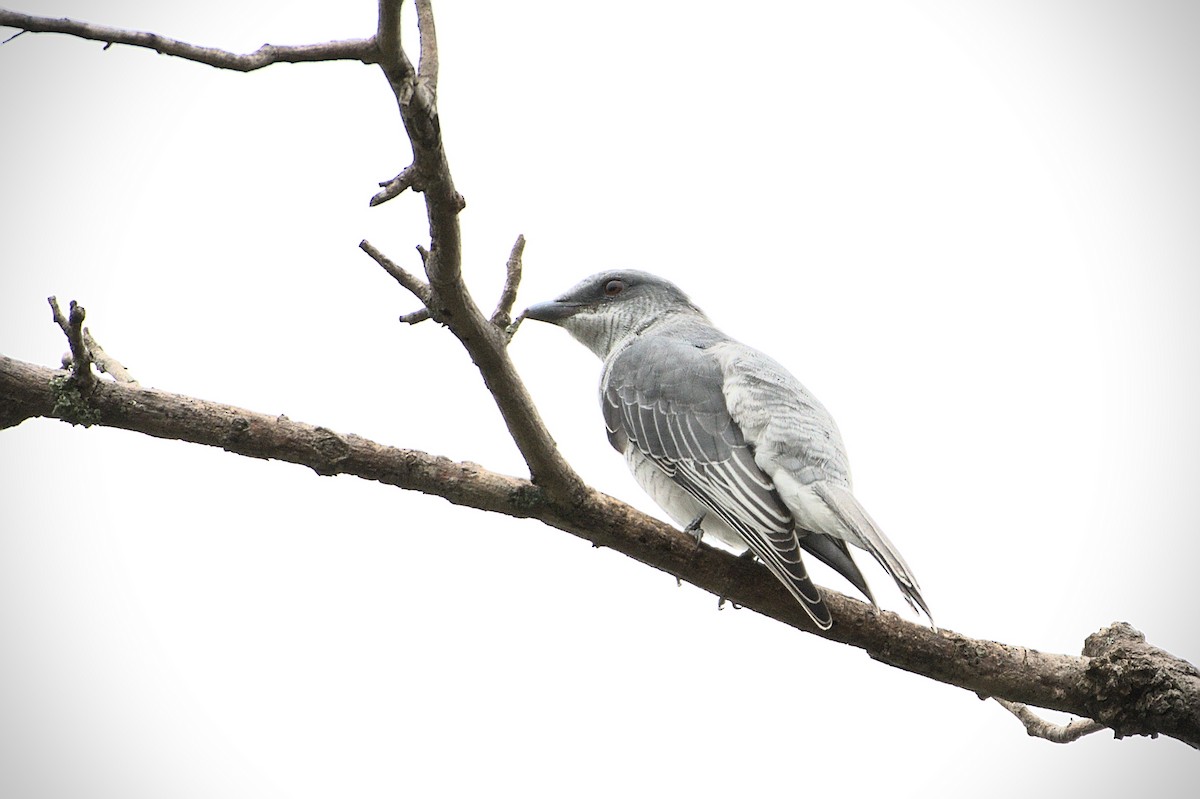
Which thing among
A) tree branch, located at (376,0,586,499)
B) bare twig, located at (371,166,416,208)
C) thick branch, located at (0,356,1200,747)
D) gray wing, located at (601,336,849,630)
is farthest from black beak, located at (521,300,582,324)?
bare twig, located at (371,166,416,208)

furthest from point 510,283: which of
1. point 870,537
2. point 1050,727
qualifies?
point 1050,727

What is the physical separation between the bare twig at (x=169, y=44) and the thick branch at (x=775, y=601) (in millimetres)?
1312

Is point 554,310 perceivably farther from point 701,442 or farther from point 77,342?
point 77,342

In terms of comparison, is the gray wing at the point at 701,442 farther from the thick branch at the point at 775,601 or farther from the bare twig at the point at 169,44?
the bare twig at the point at 169,44

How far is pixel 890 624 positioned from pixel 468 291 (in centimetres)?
221

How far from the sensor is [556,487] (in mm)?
3695

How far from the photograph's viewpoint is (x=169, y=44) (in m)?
2.55

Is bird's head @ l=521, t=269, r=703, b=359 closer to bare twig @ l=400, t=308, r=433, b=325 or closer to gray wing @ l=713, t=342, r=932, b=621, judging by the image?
gray wing @ l=713, t=342, r=932, b=621

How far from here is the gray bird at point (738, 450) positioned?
3945 millimetres

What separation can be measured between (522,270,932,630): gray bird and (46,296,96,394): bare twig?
2453 mm

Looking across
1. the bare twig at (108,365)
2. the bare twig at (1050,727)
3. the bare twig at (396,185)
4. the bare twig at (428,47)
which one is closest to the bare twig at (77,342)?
the bare twig at (108,365)

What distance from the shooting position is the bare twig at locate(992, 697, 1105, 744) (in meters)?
4.50

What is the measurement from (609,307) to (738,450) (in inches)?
72.2

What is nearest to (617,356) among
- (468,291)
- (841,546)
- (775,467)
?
(775,467)
